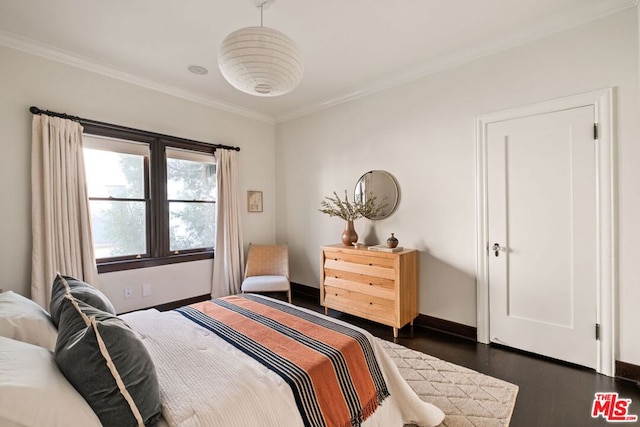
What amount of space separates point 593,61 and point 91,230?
4.58m

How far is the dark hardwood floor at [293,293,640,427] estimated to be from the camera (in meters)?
1.81

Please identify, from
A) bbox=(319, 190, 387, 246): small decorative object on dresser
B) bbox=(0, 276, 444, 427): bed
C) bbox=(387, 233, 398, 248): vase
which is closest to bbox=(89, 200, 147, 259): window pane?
bbox=(0, 276, 444, 427): bed

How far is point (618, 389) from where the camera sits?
2049mm

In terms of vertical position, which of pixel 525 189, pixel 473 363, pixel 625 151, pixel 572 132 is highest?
pixel 572 132

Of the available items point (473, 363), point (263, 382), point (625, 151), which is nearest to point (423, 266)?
point (473, 363)

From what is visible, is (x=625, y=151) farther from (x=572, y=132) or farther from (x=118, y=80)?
(x=118, y=80)

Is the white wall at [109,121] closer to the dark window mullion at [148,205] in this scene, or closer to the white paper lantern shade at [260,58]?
the dark window mullion at [148,205]

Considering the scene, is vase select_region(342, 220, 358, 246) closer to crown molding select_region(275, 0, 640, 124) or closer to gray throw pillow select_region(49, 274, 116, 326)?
crown molding select_region(275, 0, 640, 124)

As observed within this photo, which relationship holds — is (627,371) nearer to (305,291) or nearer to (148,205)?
(305,291)

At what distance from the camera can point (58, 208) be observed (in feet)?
8.75

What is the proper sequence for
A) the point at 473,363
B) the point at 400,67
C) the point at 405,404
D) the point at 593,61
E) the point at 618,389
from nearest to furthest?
the point at 405,404
the point at 618,389
the point at 593,61
the point at 473,363
the point at 400,67

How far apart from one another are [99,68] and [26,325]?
2.77 metres

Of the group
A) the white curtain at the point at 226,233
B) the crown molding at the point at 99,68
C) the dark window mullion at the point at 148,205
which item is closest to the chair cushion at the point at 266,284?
the white curtain at the point at 226,233

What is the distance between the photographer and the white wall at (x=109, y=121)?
2.52 m
